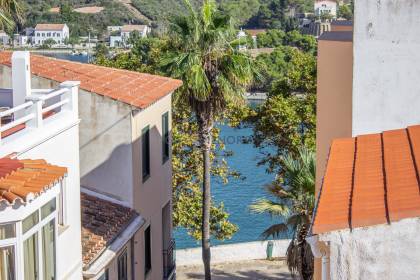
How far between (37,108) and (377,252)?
20.5 ft

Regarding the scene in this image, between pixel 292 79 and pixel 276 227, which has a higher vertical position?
pixel 292 79

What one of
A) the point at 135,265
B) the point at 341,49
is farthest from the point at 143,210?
the point at 341,49

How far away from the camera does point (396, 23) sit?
A: 14062 millimetres

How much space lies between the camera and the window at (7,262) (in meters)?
9.59

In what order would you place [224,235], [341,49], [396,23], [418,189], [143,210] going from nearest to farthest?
[418,189]
[396,23]
[341,49]
[143,210]
[224,235]

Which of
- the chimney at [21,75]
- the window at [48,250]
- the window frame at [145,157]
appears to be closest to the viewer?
the window at [48,250]

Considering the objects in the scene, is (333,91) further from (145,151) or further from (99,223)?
(99,223)

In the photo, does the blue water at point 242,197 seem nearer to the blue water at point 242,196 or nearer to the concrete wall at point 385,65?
the blue water at point 242,196

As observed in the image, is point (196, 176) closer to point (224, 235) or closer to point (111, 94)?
point (224, 235)

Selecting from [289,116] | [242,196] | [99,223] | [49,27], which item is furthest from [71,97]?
[49,27]

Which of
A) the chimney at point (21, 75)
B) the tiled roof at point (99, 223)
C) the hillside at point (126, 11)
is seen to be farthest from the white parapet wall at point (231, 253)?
the hillside at point (126, 11)

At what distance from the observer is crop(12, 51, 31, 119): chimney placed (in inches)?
518

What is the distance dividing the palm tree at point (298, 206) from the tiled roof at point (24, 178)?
31.8 ft

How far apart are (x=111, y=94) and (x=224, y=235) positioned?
13165 millimetres
